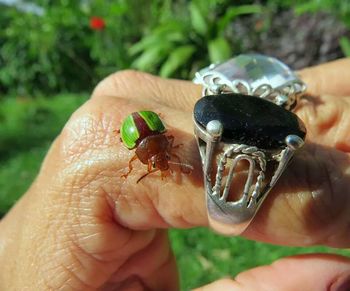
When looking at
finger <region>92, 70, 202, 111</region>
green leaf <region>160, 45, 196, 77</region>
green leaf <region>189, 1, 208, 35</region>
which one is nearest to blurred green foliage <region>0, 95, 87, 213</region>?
green leaf <region>160, 45, 196, 77</region>

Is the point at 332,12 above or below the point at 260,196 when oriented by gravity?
below

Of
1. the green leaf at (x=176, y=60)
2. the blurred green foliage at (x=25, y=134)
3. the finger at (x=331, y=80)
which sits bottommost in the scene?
the blurred green foliage at (x=25, y=134)

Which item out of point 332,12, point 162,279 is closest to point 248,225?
point 162,279

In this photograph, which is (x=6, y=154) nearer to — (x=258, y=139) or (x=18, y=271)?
(x=18, y=271)

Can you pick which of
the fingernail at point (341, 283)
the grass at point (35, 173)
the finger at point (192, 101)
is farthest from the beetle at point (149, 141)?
the grass at point (35, 173)

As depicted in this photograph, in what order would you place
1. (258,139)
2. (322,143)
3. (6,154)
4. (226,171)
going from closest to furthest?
(258,139), (226,171), (322,143), (6,154)

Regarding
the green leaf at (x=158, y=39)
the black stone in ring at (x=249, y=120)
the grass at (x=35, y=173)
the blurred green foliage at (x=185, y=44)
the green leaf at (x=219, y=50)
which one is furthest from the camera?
the green leaf at (x=158, y=39)

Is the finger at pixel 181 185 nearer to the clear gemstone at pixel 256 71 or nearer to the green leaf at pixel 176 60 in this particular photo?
the clear gemstone at pixel 256 71
